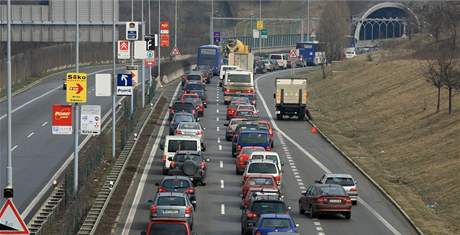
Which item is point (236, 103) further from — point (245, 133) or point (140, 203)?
point (140, 203)

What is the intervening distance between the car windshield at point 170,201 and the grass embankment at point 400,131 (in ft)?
27.1

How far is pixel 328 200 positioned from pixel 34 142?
89.4 ft

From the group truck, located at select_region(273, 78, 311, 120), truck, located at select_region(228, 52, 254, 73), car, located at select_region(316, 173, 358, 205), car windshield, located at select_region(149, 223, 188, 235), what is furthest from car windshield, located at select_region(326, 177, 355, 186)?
truck, located at select_region(228, 52, 254, 73)

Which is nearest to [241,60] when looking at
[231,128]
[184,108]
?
[184,108]

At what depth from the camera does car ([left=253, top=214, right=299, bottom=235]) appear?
110 feet

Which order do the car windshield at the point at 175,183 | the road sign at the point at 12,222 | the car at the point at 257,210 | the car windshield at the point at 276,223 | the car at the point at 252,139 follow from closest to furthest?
the road sign at the point at 12,222 → the car windshield at the point at 276,223 → the car at the point at 257,210 → the car windshield at the point at 175,183 → the car at the point at 252,139


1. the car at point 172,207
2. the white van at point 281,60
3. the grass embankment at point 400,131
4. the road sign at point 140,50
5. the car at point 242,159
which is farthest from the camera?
the white van at point 281,60

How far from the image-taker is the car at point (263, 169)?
47.1 metres

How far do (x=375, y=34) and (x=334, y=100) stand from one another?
95.9 m

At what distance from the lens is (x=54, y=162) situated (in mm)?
56500

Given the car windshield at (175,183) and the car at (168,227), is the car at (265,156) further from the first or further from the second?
the car at (168,227)

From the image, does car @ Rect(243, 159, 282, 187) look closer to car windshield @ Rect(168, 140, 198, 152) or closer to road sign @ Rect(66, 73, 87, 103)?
car windshield @ Rect(168, 140, 198, 152)

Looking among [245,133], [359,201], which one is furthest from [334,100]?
[359,201]

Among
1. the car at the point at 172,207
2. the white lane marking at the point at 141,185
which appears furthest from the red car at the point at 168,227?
the white lane marking at the point at 141,185
